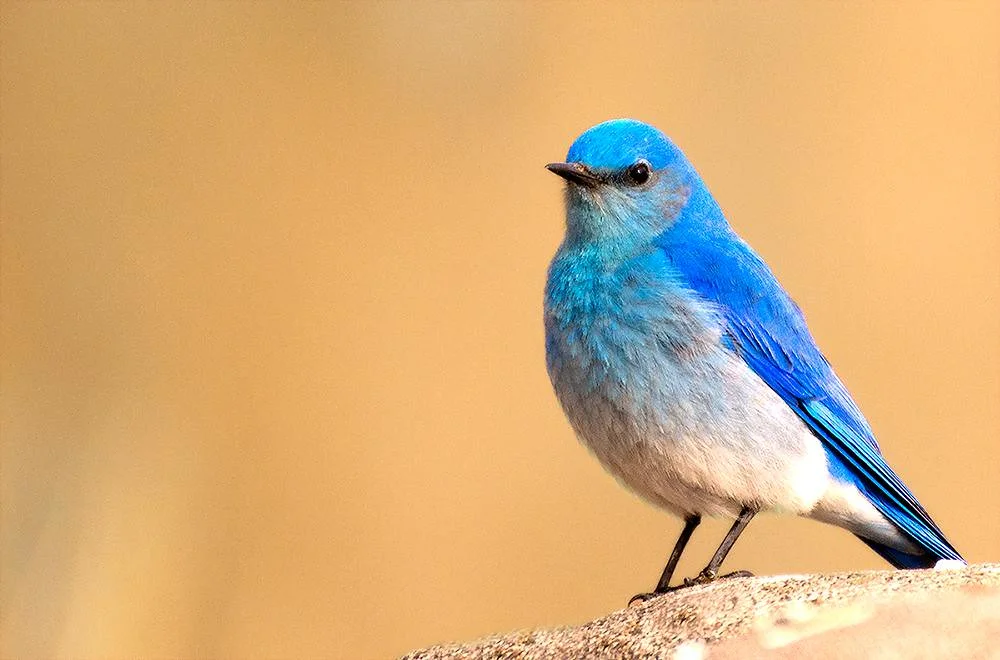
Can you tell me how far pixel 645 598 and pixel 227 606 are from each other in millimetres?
2646

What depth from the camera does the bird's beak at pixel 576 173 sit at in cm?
293

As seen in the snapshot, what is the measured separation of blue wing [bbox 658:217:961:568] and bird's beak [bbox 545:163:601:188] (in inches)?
9.1

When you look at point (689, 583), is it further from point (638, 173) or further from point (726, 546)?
point (638, 173)

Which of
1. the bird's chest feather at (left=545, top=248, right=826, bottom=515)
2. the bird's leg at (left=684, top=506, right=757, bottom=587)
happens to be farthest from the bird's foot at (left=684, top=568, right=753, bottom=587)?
the bird's chest feather at (left=545, top=248, right=826, bottom=515)


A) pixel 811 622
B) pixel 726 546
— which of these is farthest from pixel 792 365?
pixel 811 622

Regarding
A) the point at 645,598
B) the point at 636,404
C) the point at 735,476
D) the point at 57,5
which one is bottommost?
the point at 645,598

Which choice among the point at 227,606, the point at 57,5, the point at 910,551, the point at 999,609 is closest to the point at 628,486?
the point at 910,551

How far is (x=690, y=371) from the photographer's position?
9.03ft

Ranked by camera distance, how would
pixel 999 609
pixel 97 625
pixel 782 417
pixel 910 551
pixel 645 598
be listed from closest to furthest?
pixel 999 609 < pixel 645 598 < pixel 782 417 < pixel 910 551 < pixel 97 625

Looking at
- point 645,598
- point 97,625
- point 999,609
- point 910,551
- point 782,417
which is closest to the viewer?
point 999,609

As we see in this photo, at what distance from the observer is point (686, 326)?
9.16 feet

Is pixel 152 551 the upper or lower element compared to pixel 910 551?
upper

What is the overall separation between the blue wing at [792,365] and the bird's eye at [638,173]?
0.15 meters

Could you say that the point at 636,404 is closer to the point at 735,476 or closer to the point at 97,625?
the point at 735,476
